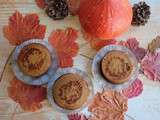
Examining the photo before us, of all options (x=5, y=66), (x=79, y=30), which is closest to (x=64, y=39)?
(x=79, y=30)

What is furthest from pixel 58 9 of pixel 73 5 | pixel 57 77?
pixel 57 77

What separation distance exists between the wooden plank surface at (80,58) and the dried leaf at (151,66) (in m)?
0.01

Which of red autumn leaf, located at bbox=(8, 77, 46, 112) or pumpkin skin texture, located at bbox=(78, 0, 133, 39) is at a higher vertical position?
pumpkin skin texture, located at bbox=(78, 0, 133, 39)

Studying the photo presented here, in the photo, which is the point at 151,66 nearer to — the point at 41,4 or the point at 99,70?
the point at 99,70

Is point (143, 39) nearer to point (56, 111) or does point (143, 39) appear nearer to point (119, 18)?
point (119, 18)

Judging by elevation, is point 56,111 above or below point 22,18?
below

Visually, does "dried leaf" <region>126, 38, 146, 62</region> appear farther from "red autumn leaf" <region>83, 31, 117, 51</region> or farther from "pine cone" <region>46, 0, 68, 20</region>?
"pine cone" <region>46, 0, 68, 20</region>

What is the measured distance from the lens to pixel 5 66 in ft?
2.87

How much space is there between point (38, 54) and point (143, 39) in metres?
0.25

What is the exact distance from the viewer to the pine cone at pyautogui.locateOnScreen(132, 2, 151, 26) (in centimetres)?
89

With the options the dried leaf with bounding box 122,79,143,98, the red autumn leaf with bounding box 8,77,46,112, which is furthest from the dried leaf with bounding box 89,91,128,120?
the red autumn leaf with bounding box 8,77,46,112

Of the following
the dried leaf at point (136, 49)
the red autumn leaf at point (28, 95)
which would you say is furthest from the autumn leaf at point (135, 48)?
the red autumn leaf at point (28, 95)

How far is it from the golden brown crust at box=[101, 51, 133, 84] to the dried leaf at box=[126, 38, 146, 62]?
0.03m

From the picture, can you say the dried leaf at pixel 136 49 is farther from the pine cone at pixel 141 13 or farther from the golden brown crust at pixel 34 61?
the golden brown crust at pixel 34 61
